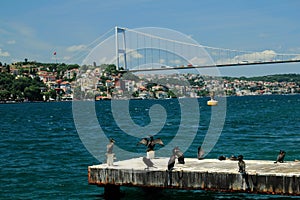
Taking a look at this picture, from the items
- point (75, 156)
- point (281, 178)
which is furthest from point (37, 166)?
point (281, 178)

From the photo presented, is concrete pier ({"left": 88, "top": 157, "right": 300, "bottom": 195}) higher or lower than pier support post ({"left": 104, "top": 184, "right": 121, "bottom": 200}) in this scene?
higher

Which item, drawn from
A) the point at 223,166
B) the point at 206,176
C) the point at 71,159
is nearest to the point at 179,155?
the point at 223,166

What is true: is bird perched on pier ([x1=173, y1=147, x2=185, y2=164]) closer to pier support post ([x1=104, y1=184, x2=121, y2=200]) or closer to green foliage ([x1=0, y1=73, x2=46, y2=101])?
pier support post ([x1=104, y1=184, x2=121, y2=200])

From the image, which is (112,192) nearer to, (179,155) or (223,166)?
(179,155)

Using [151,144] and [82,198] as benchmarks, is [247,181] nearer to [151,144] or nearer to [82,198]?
[151,144]

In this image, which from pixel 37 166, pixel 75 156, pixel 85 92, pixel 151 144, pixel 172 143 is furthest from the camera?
pixel 85 92

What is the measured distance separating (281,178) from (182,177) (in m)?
2.80

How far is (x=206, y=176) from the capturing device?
1591 cm

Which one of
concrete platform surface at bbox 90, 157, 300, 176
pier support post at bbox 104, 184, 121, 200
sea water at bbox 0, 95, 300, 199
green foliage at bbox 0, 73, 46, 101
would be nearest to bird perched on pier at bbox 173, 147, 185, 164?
concrete platform surface at bbox 90, 157, 300, 176

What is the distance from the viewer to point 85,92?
113m

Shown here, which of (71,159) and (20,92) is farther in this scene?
(20,92)

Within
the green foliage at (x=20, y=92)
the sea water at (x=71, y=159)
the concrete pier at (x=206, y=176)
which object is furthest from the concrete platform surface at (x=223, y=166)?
the green foliage at (x=20, y=92)

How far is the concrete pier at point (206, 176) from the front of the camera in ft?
49.3

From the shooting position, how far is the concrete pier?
15.0 m
